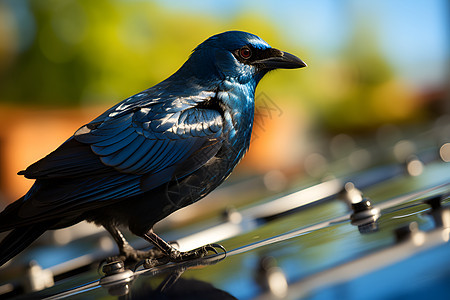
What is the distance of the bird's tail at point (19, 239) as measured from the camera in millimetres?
1805

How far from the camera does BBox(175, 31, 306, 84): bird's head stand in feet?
6.54

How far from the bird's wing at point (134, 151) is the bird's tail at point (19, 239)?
0.13 metres

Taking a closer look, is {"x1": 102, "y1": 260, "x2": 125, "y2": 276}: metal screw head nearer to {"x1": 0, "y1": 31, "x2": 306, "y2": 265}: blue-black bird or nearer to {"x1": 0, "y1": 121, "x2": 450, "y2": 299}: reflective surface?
{"x1": 0, "y1": 121, "x2": 450, "y2": 299}: reflective surface

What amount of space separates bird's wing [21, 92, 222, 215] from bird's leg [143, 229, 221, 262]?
18 centimetres

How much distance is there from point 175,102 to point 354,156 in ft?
10.3

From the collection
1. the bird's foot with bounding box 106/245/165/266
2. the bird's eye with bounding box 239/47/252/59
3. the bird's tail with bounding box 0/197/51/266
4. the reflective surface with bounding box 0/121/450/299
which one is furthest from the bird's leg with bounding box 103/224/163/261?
the bird's eye with bounding box 239/47/252/59

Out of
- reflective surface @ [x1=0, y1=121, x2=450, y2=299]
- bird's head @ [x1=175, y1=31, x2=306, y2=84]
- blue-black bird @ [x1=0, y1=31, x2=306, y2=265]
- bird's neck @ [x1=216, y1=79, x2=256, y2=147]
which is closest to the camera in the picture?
reflective surface @ [x1=0, y1=121, x2=450, y2=299]

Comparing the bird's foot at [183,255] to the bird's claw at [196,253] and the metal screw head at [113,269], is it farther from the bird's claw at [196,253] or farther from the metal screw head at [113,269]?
the metal screw head at [113,269]

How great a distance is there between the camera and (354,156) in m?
4.71

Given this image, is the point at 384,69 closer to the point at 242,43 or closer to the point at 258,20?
the point at 258,20

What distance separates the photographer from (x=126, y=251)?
2.01 meters

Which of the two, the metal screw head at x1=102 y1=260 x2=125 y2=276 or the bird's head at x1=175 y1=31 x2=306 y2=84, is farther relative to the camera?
the bird's head at x1=175 y1=31 x2=306 y2=84

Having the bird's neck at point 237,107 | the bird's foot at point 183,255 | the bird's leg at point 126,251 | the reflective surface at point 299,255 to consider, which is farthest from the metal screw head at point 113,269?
the bird's neck at point 237,107

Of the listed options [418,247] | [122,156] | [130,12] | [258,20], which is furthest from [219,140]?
[258,20]
